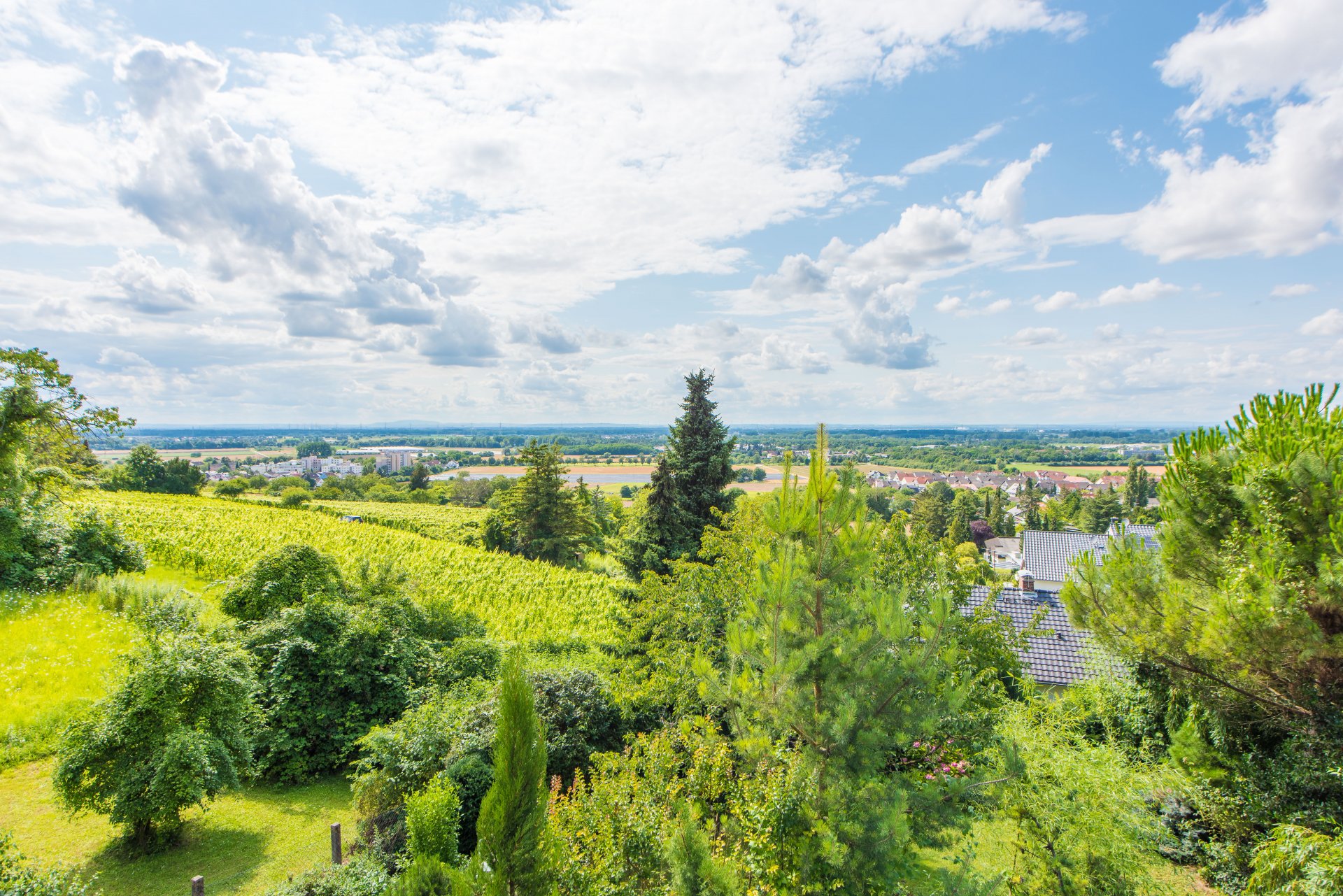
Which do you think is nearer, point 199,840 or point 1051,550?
point 199,840

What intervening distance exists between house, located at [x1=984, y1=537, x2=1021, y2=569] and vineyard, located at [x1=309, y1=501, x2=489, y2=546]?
3909cm

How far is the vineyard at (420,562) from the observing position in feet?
58.7

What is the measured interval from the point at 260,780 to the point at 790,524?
37.6 feet

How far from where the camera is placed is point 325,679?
40.1 ft

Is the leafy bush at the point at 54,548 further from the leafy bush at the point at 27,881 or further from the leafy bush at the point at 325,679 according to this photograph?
the leafy bush at the point at 27,881

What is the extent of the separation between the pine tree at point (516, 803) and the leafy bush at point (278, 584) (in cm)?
1123

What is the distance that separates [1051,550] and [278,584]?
125 feet

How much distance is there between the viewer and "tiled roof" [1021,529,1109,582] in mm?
33750

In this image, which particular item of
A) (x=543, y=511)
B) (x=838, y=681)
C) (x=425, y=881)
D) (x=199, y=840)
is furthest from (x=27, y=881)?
(x=543, y=511)

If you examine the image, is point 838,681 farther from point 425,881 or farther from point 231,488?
point 231,488

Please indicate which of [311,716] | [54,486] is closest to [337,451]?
[54,486]

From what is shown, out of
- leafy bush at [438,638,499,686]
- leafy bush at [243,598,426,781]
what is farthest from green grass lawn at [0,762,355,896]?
leafy bush at [438,638,499,686]

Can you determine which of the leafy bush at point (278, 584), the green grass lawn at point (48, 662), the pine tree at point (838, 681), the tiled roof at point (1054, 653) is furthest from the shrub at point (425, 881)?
the tiled roof at point (1054, 653)

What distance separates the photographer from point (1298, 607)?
6.89m
